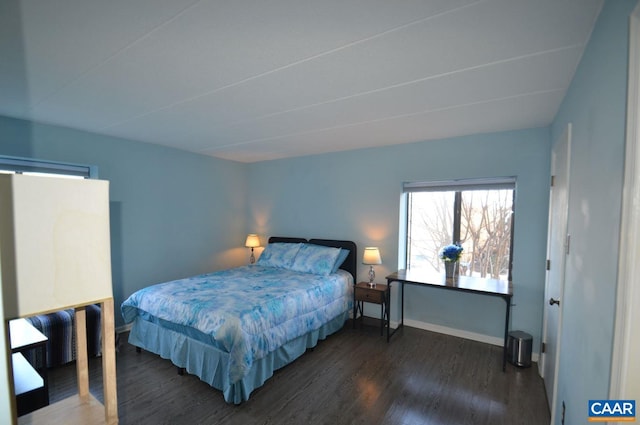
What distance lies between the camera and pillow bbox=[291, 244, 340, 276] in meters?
3.72

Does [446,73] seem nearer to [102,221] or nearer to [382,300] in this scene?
[102,221]

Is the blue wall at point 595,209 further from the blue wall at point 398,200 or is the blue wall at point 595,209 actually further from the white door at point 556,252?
the blue wall at point 398,200

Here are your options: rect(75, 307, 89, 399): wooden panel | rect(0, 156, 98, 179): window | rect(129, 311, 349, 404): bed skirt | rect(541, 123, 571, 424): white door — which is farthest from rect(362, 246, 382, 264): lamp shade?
rect(0, 156, 98, 179): window

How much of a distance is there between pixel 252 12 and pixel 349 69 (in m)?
0.70

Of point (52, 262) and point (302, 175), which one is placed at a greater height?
point (302, 175)

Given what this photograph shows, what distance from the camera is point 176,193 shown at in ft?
13.4

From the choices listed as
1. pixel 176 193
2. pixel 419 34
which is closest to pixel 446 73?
pixel 419 34

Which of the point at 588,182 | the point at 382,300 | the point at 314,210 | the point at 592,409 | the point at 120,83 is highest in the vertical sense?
the point at 120,83

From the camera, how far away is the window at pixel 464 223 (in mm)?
3285

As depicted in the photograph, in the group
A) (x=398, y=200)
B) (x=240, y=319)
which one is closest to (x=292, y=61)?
(x=240, y=319)

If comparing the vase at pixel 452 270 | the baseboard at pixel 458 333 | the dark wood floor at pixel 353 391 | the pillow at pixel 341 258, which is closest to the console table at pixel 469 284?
the vase at pixel 452 270

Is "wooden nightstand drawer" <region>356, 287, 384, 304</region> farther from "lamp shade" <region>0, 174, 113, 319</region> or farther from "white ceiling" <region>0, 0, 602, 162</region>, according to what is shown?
"lamp shade" <region>0, 174, 113, 319</region>

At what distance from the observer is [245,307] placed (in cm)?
243

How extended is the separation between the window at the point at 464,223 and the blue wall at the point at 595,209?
64.7 inches
